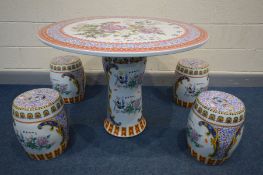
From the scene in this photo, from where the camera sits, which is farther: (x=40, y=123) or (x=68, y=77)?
(x=68, y=77)

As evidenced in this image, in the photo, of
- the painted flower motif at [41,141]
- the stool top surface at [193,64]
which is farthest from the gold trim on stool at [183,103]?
the painted flower motif at [41,141]

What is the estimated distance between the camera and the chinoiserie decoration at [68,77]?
1.73m

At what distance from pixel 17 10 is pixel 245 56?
1809mm

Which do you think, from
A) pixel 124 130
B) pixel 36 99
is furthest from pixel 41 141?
pixel 124 130

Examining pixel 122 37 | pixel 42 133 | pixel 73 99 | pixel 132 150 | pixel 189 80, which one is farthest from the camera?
pixel 73 99

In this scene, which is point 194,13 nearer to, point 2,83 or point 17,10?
point 17,10

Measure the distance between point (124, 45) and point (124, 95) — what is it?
1.51 ft

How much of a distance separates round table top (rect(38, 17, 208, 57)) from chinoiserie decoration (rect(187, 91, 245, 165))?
309 mm

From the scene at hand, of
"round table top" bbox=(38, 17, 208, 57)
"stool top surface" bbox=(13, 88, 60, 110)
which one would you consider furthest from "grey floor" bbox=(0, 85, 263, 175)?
"round table top" bbox=(38, 17, 208, 57)

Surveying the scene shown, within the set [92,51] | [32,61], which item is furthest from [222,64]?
[32,61]

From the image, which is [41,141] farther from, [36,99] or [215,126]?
[215,126]

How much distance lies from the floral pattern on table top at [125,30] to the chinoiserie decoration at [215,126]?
37 cm

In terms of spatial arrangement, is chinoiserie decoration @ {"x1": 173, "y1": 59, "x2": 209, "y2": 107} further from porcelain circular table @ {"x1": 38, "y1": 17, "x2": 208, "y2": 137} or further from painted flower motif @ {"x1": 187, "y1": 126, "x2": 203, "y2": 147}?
painted flower motif @ {"x1": 187, "y1": 126, "x2": 203, "y2": 147}

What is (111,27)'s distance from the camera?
1293 millimetres
